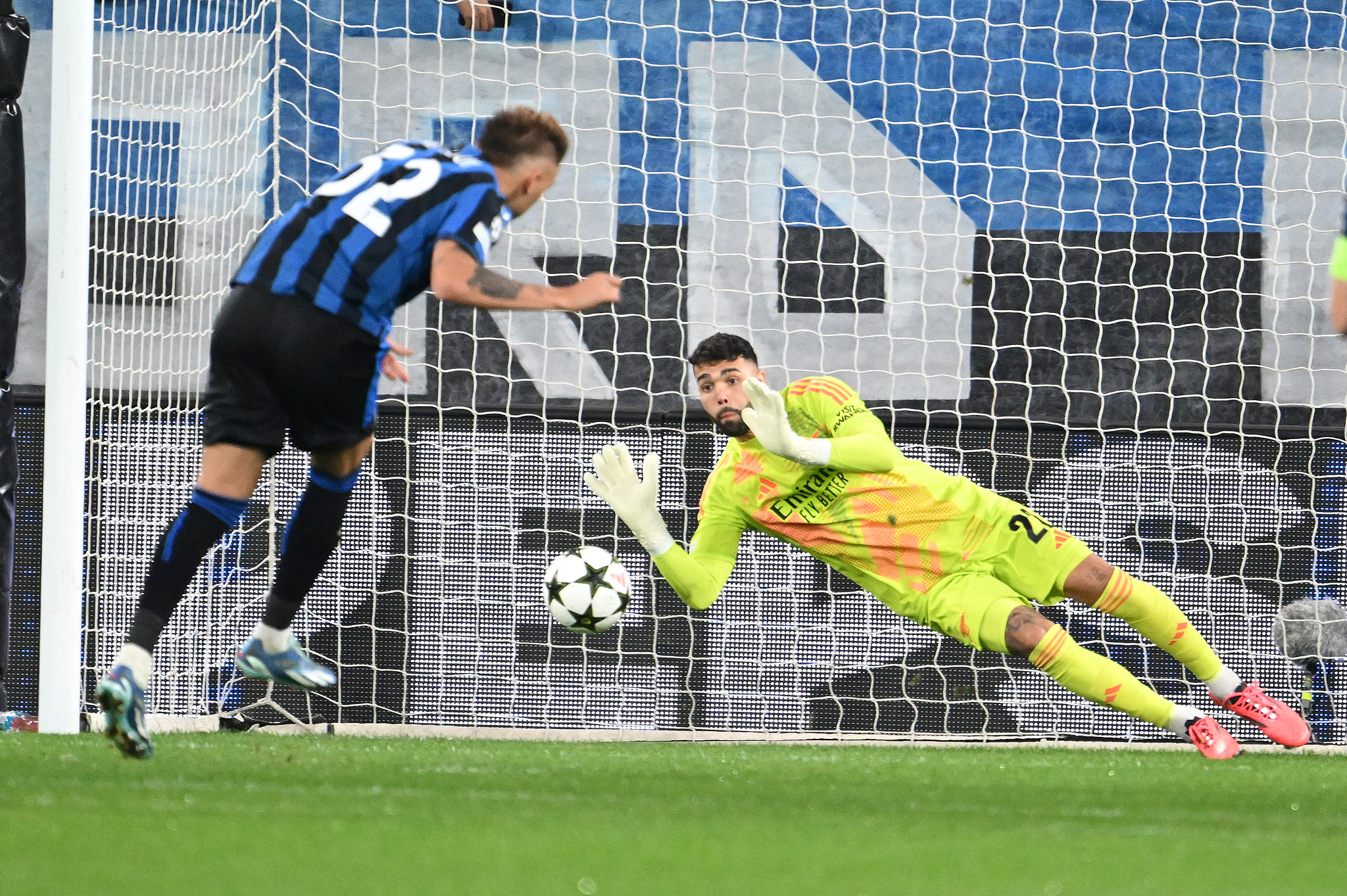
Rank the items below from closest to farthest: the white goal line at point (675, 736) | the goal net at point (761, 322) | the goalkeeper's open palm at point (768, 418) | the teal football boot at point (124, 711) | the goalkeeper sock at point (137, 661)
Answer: the teal football boot at point (124, 711) < the goalkeeper sock at point (137, 661) < the goalkeeper's open palm at point (768, 418) < the white goal line at point (675, 736) < the goal net at point (761, 322)

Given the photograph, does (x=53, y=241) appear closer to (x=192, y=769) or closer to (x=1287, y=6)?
(x=192, y=769)

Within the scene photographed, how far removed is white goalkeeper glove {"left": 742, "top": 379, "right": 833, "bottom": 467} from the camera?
4.61 meters

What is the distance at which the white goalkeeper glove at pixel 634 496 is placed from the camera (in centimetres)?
510

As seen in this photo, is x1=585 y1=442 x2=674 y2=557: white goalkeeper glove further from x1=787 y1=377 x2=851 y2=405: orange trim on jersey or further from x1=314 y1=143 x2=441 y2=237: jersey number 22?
x1=314 y1=143 x2=441 y2=237: jersey number 22

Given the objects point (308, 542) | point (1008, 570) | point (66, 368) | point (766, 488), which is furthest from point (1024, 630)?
point (66, 368)

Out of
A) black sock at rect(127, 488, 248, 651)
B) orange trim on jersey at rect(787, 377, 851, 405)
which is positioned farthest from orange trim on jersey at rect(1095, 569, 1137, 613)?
black sock at rect(127, 488, 248, 651)

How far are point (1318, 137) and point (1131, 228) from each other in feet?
3.78

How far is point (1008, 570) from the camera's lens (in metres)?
5.11

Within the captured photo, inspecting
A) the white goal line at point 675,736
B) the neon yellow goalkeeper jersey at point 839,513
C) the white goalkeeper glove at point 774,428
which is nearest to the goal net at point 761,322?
the white goal line at point 675,736

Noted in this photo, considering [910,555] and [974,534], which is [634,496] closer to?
[910,555]

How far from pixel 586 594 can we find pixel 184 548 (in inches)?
62.0

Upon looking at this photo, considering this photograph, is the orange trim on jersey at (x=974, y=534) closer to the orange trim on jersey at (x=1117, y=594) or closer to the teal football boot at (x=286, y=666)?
the orange trim on jersey at (x=1117, y=594)

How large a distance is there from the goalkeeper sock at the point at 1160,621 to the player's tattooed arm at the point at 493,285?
8.34ft

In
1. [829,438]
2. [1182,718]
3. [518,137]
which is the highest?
[518,137]
